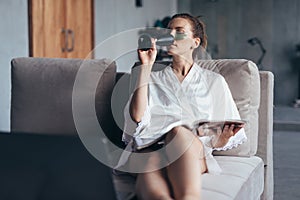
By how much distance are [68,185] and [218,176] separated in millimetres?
1453

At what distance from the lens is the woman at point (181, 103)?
2.26 meters

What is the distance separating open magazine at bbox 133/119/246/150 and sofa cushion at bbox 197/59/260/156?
294 millimetres

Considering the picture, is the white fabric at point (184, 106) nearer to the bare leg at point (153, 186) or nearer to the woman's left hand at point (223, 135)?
the woman's left hand at point (223, 135)

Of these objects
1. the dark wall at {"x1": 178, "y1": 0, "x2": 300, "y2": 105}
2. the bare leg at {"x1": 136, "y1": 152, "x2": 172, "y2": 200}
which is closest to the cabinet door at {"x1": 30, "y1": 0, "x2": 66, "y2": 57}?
the bare leg at {"x1": 136, "y1": 152, "x2": 172, "y2": 200}

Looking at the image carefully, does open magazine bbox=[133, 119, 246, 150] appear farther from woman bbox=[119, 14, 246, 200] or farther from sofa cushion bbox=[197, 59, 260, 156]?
sofa cushion bbox=[197, 59, 260, 156]

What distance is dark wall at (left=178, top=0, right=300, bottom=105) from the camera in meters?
8.01

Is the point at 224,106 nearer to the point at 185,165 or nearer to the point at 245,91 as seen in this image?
the point at 245,91

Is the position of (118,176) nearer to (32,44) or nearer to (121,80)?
(121,80)

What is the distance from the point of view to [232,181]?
2.34m

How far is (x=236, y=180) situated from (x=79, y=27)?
3.33 meters

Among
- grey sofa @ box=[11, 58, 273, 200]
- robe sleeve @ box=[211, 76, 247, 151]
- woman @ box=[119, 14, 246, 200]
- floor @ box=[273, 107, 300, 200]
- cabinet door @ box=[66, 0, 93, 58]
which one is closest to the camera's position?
woman @ box=[119, 14, 246, 200]

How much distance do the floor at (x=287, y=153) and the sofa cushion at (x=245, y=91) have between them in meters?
1.03

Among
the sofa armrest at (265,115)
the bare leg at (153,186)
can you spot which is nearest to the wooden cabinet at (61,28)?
the sofa armrest at (265,115)

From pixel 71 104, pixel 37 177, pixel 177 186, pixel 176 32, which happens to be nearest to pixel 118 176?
pixel 177 186
